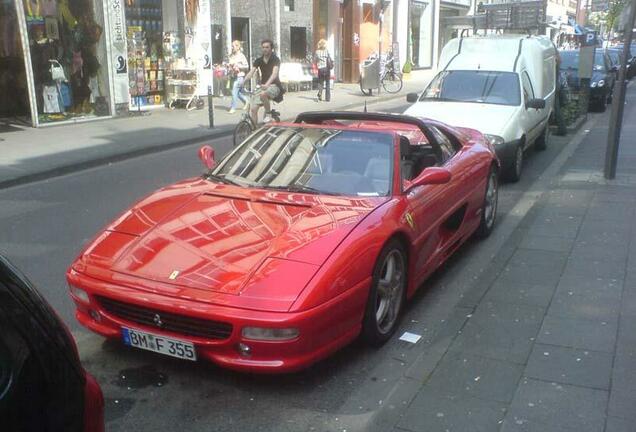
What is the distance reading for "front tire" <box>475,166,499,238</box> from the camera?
669 cm

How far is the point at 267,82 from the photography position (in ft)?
40.3

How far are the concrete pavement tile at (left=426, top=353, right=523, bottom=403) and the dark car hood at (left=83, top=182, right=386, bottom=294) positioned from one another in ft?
3.24

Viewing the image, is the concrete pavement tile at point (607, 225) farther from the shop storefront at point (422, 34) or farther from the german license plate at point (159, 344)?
the shop storefront at point (422, 34)

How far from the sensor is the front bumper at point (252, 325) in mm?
3406

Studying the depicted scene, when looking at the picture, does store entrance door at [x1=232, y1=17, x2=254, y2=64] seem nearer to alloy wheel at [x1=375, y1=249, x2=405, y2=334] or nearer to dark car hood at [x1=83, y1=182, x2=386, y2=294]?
dark car hood at [x1=83, y1=182, x2=386, y2=294]

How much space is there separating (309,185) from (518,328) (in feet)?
5.71

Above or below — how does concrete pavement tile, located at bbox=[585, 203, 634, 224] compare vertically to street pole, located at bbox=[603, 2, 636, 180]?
below

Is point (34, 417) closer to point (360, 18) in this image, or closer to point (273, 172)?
point (273, 172)

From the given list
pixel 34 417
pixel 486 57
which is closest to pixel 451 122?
pixel 486 57

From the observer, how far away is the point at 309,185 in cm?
470

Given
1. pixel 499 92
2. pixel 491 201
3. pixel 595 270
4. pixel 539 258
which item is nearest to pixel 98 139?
pixel 499 92

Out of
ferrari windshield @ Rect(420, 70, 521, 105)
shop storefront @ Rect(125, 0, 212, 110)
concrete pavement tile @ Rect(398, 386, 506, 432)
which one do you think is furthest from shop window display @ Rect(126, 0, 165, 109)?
concrete pavement tile @ Rect(398, 386, 506, 432)

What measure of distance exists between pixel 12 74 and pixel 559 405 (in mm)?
Result: 15995

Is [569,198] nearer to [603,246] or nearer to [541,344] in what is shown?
[603,246]
